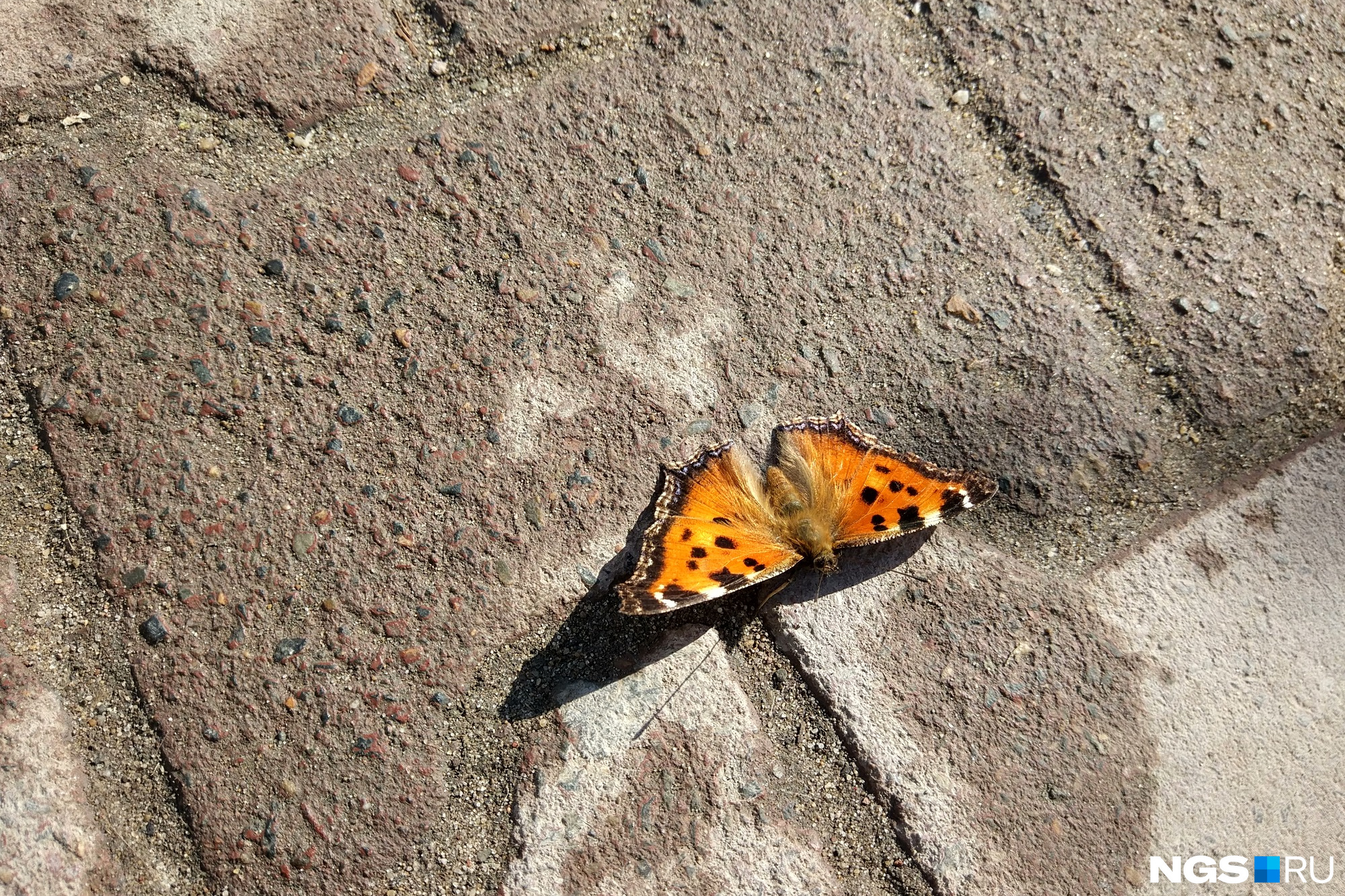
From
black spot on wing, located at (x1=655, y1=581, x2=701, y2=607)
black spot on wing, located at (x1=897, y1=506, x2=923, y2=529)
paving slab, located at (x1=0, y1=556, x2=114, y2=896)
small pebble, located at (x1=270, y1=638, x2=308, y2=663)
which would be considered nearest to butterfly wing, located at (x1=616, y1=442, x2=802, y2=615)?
black spot on wing, located at (x1=655, y1=581, x2=701, y2=607)

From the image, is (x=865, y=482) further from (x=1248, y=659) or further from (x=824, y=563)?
(x=1248, y=659)

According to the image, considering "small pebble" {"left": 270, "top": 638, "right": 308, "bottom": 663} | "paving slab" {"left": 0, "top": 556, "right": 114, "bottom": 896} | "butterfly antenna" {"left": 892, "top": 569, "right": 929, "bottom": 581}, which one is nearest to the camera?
"paving slab" {"left": 0, "top": 556, "right": 114, "bottom": 896}

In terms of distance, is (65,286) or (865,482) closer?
(65,286)

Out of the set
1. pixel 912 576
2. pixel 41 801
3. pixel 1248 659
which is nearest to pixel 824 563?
pixel 912 576

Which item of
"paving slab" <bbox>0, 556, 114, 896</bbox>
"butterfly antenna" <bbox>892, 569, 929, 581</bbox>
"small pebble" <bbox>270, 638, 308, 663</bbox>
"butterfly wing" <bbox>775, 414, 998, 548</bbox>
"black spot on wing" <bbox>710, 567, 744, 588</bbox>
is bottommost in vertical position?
"paving slab" <bbox>0, 556, 114, 896</bbox>

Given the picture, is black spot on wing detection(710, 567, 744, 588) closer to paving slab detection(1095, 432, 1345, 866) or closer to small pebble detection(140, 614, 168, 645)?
paving slab detection(1095, 432, 1345, 866)

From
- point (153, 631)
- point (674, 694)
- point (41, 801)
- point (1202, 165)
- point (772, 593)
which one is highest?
point (1202, 165)
